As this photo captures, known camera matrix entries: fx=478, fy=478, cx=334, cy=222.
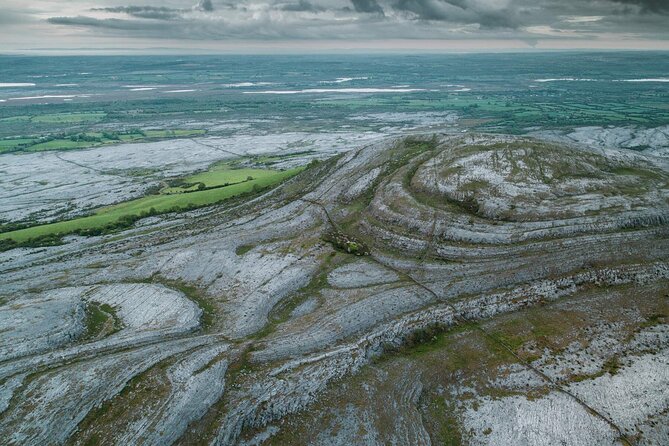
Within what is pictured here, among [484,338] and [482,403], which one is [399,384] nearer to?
[482,403]

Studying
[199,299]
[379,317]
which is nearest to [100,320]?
[199,299]

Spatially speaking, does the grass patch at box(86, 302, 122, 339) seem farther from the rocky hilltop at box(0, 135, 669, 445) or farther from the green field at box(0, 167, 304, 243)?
the green field at box(0, 167, 304, 243)

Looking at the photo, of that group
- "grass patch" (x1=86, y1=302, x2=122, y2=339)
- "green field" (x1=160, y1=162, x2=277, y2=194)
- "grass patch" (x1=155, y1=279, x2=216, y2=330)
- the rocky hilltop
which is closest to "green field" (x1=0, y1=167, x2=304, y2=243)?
"green field" (x1=160, y1=162, x2=277, y2=194)

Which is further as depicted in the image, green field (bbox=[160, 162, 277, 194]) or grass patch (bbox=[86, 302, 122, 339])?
green field (bbox=[160, 162, 277, 194])

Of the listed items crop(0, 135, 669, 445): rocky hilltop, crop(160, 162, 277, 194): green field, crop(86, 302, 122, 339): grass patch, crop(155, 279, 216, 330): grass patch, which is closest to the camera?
crop(0, 135, 669, 445): rocky hilltop

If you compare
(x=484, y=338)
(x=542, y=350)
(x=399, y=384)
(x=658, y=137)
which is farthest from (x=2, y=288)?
(x=658, y=137)

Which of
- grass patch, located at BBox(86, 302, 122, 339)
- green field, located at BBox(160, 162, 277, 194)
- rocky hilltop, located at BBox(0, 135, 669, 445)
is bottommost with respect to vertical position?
green field, located at BBox(160, 162, 277, 194)

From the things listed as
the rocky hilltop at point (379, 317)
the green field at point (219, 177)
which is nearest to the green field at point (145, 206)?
the green field at point (219, 177)
